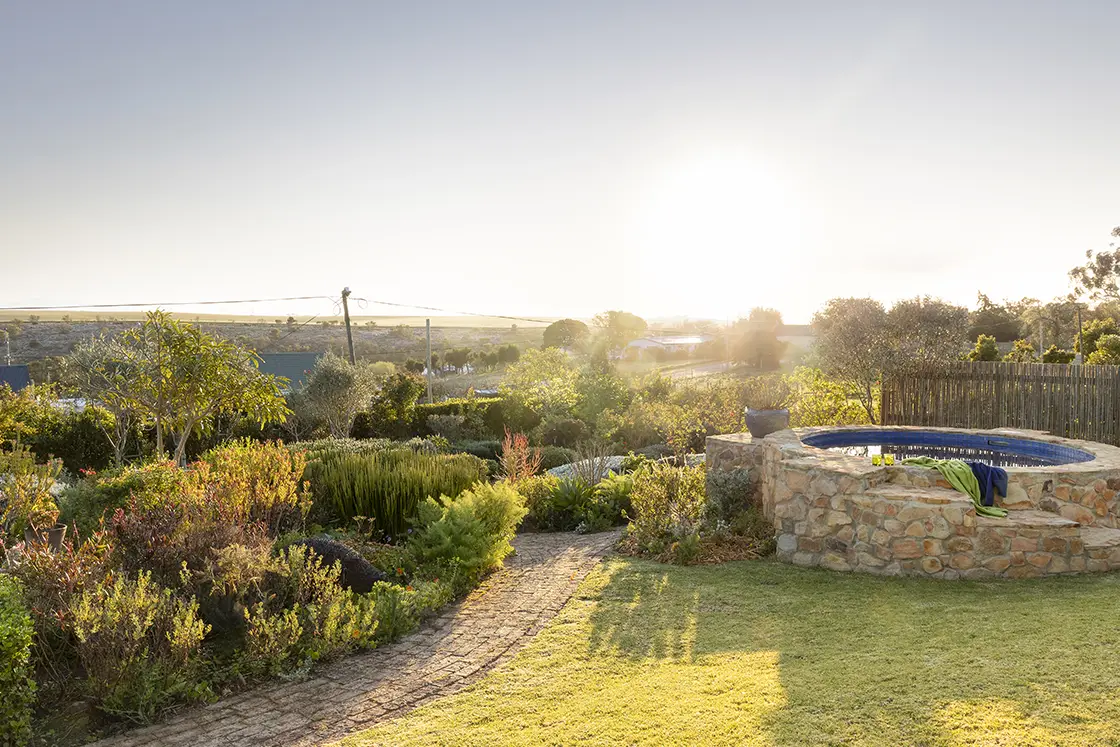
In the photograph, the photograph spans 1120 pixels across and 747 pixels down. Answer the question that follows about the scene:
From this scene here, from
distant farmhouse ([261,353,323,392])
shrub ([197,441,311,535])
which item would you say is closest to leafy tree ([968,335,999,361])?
distant farmhouse ([261,353,323,392])

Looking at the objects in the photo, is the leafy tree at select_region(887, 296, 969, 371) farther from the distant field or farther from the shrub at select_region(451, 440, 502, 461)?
the distant field

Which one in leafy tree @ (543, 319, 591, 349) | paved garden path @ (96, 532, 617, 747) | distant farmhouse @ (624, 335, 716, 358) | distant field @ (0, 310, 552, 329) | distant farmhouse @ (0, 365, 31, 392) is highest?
distant field @ (0, 310, 552, 329)

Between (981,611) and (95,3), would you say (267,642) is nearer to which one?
(981,611)

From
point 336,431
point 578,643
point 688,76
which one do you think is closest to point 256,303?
point 336,431

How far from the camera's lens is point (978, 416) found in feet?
44.3

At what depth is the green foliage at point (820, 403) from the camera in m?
13.6

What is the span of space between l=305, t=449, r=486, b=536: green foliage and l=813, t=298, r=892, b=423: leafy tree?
9971 mm

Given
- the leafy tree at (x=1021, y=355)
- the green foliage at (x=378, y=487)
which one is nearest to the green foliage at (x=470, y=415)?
the green foliage at (x=378, y=487)

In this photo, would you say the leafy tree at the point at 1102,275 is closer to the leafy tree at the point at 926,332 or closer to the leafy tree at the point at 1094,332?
the leafy tree at the point at 1094,332

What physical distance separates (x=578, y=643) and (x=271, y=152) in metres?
12.1

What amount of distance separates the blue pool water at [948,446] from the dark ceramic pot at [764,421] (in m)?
0.50

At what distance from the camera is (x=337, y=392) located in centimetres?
1617

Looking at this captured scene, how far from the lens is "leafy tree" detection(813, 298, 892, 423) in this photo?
14.9 meters

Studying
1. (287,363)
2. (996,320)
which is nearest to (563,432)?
(287,363)
